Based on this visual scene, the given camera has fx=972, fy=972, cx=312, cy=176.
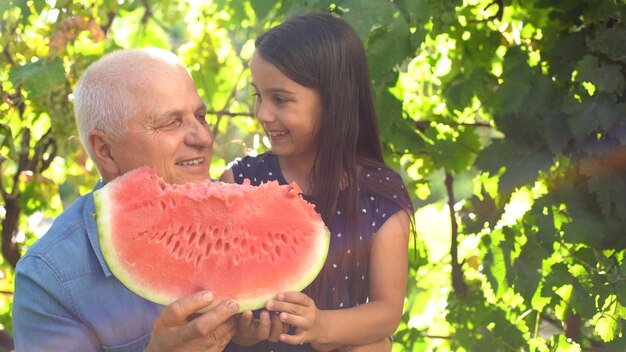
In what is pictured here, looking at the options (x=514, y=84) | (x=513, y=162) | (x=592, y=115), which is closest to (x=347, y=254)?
(x=513, y=162)

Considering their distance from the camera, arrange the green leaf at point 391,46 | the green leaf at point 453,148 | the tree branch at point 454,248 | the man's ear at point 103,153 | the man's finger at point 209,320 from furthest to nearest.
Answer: the tree branch at point 454,248 → the green leaf at point 453,148 → the green leaf at point 391,46 → the man's ear at point 103,153 → the man's finger at point 209,320

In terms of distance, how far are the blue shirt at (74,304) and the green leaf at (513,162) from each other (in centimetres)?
114

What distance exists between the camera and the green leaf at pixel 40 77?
297 cm

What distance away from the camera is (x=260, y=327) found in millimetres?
1867

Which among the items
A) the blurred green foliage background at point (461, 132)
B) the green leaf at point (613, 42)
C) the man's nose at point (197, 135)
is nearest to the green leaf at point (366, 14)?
the blurred green foliage background at point (461, 132)

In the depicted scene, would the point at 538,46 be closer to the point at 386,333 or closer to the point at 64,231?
the point at 386,333

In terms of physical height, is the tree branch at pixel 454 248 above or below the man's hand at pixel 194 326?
below

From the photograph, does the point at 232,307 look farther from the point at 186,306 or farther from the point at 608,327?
the point at 608,327

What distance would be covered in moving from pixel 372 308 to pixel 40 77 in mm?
1407

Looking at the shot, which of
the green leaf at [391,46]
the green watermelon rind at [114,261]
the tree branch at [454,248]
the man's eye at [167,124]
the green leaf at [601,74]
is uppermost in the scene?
the green leaf at [391,46]

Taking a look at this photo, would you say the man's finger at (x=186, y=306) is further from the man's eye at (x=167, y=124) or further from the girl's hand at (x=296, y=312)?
the man's eye at (x=167, y=124)

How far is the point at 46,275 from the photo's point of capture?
214 cm

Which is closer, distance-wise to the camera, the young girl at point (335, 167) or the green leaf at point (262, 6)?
the young girl at point (335, 167)

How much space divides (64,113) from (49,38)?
10.8 inches
